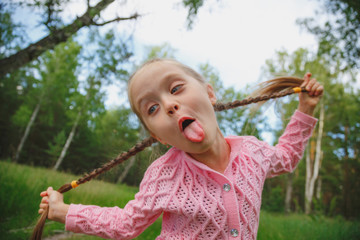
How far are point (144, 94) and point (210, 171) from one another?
57 centimetres

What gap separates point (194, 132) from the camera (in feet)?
3.67

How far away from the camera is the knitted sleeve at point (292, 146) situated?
5.32 ft

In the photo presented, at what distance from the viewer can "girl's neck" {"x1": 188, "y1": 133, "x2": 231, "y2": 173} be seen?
138cm

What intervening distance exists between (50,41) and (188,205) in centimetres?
334

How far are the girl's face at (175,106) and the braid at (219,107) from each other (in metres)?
0.36

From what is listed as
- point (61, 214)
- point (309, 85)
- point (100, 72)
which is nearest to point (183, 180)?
point (61, 214)

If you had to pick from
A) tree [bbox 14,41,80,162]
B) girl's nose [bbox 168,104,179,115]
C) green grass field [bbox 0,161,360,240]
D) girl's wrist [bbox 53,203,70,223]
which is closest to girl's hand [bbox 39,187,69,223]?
girl's wrist [bbox 53,203,70,223]

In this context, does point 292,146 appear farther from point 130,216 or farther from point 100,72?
point 100,72

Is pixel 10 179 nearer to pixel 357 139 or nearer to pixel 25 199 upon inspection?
pixel 25 199

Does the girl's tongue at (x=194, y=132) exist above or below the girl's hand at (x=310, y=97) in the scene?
below

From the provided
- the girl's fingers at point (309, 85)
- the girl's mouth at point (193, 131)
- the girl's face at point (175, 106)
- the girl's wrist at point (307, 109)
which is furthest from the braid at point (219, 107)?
the girl's mouth at point (193, 131)

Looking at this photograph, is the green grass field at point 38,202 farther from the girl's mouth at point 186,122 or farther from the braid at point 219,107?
the girl's mouth at point 186,122

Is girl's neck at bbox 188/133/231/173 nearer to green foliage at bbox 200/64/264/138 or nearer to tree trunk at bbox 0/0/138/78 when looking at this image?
green foliage at bbox 200/64/264/138

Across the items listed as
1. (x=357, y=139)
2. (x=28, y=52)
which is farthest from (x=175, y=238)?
(x=357, y=139)
